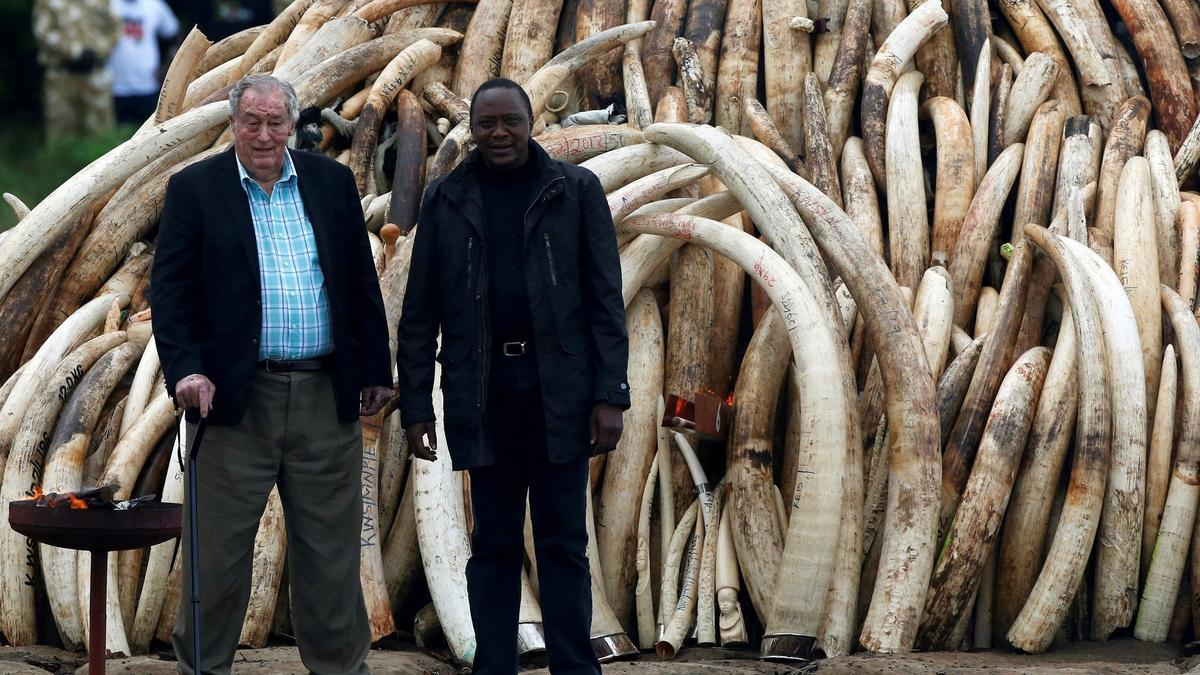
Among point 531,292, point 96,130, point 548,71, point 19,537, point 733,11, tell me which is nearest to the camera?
point 531,292

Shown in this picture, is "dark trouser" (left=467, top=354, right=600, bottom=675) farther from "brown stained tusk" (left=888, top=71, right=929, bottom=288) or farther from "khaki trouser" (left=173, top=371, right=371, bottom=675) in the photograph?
"brown stained tusk" (left=888, top=71, right=929, bottom=288)

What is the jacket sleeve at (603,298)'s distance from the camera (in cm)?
476

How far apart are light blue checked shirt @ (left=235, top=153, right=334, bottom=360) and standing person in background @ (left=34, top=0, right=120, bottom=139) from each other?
436 inches

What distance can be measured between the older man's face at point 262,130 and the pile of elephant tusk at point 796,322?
83.8 inches

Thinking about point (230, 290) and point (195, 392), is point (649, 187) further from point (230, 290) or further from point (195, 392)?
point (195, 392)

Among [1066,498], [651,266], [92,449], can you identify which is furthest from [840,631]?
[92,449]

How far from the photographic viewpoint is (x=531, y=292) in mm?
4730

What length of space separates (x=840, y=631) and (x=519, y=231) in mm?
2369

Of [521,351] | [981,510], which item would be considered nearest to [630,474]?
[981,510]

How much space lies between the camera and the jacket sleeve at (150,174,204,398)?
4.64 metres

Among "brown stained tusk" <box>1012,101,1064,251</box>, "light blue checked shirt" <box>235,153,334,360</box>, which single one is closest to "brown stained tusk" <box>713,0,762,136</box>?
"brown stained tusk" <box>1012,101,1064,251</box>

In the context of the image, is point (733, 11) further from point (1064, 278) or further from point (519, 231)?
point (519, 231)

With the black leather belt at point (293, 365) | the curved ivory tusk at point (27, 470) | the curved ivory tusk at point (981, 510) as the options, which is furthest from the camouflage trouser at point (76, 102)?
the black leather belt at point (293, 365)

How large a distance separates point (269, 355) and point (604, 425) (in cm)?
103
